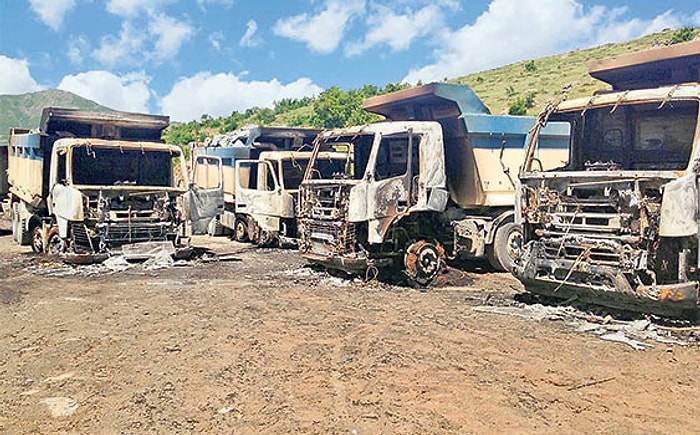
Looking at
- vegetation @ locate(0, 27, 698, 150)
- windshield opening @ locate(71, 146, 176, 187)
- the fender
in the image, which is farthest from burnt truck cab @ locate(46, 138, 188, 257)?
vegetation @ locate(0, 27, 698, 150)

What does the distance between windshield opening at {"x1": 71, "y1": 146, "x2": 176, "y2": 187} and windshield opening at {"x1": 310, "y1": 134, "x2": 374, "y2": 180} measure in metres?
2.97

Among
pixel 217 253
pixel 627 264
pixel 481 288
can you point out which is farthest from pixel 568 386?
pixel 217 253

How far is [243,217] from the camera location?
14.4 meters

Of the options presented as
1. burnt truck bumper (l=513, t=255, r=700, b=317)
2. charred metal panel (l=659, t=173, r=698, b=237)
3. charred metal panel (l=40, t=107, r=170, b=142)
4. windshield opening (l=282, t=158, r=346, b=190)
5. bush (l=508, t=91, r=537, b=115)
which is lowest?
burnt truck bumper (l=513, t=255, r=700, b=317)

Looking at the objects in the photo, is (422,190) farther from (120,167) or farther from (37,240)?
(37,240)

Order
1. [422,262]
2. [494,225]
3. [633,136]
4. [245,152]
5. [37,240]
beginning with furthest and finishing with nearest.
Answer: [245,152]
[37,240]
[494,225]
[422,262]
[633,136]

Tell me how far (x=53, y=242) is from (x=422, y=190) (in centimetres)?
684

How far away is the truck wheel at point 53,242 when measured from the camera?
426 inches

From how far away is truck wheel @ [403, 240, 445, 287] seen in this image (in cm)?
877

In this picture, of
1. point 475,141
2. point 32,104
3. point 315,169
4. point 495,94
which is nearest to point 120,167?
point 315,169

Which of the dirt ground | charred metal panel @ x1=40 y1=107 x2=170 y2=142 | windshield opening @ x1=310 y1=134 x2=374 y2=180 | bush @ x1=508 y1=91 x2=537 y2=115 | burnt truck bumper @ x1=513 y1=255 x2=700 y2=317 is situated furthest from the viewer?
bush @ x1=508 y1=91 x2=537 y2=115

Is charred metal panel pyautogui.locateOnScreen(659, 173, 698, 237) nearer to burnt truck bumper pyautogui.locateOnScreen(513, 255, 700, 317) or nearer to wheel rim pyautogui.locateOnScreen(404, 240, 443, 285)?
burnt truck bumper pyautogui.locateOnScreen(513, 255, 700, 317)

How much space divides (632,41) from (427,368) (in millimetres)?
44283

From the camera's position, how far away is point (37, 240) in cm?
1213
